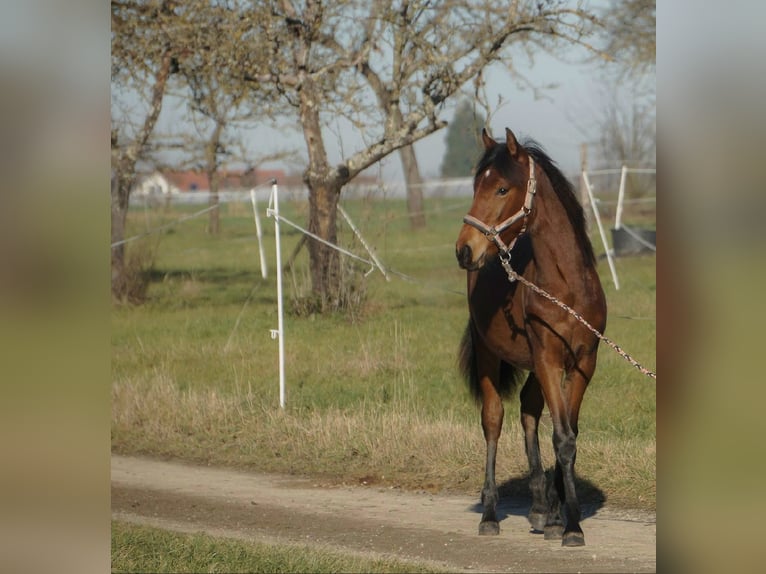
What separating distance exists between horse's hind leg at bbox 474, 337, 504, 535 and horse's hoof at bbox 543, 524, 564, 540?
290mm

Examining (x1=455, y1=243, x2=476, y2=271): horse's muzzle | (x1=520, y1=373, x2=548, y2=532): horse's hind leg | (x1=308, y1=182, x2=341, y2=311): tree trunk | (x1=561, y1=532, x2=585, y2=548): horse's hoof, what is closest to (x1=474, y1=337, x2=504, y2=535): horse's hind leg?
(x1=520, y1=373, x2=548, y2=532): horse's hind leg

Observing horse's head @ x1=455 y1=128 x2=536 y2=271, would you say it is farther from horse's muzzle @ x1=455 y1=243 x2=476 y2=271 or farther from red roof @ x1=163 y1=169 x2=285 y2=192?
red roof @ x1=163 y1=169 x2=285 y2=192

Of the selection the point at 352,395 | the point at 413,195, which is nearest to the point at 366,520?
the point at 352,395

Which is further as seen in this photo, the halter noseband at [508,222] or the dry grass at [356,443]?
the dry grass at [356,443]

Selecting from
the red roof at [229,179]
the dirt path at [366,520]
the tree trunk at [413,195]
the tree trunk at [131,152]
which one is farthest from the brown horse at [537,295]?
the tree trunk at [413,195]

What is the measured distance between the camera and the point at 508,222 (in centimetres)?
487

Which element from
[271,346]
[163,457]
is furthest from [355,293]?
[163,457]

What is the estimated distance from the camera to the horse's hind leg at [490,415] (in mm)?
5793

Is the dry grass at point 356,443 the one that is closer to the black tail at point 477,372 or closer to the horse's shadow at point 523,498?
the horse's shadow at point 523,498

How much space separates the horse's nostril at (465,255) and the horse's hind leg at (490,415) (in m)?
1.44

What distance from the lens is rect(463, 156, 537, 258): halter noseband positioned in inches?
187

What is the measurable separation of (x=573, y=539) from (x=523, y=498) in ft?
4.51
